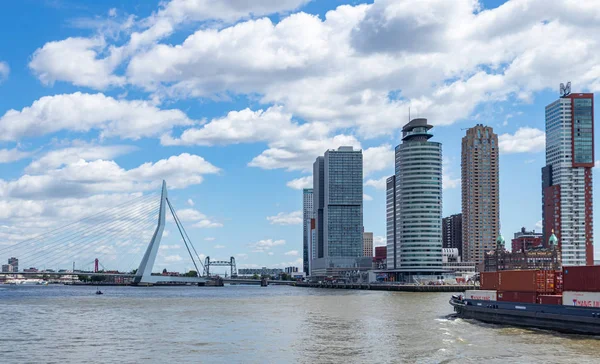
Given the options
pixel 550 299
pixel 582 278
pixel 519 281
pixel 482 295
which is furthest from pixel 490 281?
pixel 582 278

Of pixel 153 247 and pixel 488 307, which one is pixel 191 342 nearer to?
pixel 488 307

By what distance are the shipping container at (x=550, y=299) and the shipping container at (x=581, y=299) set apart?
1358 millimetres

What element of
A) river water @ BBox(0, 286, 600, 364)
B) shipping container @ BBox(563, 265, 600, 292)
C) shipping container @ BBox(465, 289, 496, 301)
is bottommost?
river water @ BBox(0, 286, 600, 364)

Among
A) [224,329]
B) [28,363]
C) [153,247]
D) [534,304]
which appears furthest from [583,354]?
[153,247]

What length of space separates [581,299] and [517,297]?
407 inches

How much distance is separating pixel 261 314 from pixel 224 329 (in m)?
21.8

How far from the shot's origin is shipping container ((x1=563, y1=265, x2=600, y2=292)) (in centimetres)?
6034

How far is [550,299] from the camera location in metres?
64.9

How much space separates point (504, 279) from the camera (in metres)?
73.9

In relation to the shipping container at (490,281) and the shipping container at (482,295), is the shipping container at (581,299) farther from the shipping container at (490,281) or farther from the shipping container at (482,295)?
the shipping container at (490,281)

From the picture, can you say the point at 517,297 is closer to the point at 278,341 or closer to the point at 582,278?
the point at 582,278

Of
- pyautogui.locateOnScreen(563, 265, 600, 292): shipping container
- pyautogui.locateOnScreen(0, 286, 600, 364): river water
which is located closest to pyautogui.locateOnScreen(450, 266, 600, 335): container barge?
pyautogui.locateOnScreen(563, 265, 600, 292): shipping container

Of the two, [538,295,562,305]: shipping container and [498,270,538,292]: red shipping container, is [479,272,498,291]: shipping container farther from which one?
[538,295,562,305]: shipping container

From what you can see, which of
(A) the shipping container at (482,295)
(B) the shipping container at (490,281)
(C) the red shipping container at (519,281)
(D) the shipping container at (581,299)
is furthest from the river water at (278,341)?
(B) the shipping container at (490,281)
